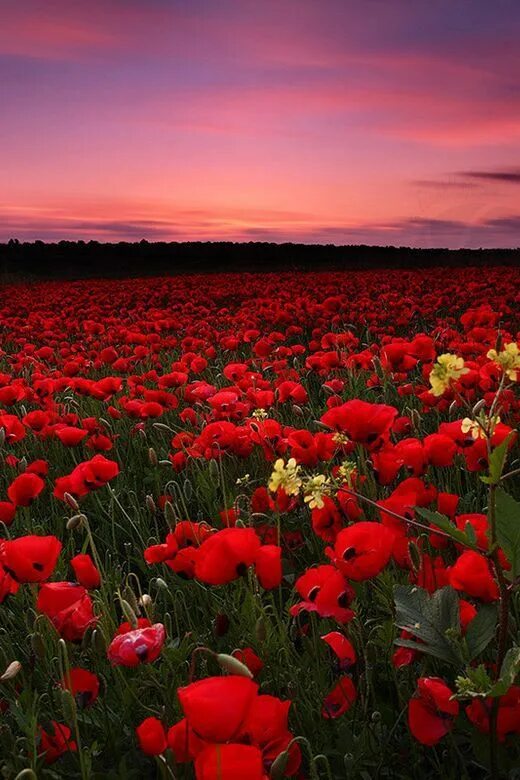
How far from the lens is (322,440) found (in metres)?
2.33

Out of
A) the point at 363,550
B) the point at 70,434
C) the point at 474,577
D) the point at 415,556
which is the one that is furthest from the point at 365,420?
the point at 70,434

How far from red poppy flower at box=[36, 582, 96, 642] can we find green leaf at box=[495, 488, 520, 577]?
81cm

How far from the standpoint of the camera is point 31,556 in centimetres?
159

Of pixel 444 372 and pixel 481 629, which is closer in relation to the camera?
pixel 444 372

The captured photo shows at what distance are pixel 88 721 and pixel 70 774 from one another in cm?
14

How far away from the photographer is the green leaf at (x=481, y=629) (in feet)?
4.06

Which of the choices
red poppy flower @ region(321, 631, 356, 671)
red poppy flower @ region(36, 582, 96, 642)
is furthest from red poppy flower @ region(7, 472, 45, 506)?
red poppy flower @ region(321, 631, 356, 671)

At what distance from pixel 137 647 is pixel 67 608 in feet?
1.04

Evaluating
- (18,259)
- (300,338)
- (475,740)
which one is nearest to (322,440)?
(475,740)

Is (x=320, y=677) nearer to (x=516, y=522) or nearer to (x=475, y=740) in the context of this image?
(x=475, y=740)

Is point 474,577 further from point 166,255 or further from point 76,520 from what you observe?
point 166,255

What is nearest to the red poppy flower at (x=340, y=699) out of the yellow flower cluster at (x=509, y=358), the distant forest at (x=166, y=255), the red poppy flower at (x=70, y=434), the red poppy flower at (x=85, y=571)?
the red poppy flower at (x=85, y=571)

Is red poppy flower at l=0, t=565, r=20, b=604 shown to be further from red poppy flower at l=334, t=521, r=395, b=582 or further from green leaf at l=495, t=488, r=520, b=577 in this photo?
green leaf at l=495, t=488, r=520, b=577

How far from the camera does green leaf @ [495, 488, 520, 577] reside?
116 centimetres
